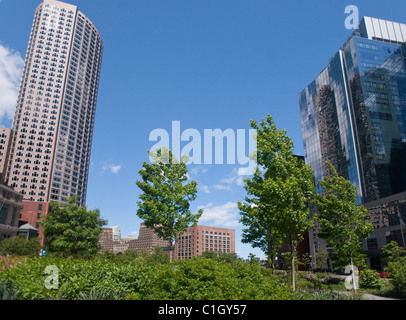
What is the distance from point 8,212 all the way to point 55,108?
88.2 meters

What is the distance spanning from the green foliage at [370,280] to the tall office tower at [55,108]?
129 metres

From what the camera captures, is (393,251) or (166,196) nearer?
(166,196)

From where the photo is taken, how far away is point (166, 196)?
83.4ft

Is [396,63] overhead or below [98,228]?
overhead

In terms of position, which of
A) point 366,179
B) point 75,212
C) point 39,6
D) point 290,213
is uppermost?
point 39,6

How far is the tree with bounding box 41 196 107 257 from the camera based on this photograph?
33062mm

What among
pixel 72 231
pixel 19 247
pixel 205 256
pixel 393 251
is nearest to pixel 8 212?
pixel 19 247

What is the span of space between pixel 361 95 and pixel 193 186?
96812mm

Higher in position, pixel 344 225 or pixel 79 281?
pixel 344 225

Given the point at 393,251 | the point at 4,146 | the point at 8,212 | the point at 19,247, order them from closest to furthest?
the point at 19,247 < the point at 393,251 < the point at 8,212 < the point at 4,146

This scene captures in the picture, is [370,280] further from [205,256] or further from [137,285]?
[137,285]

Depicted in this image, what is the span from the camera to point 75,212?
35000 mm
